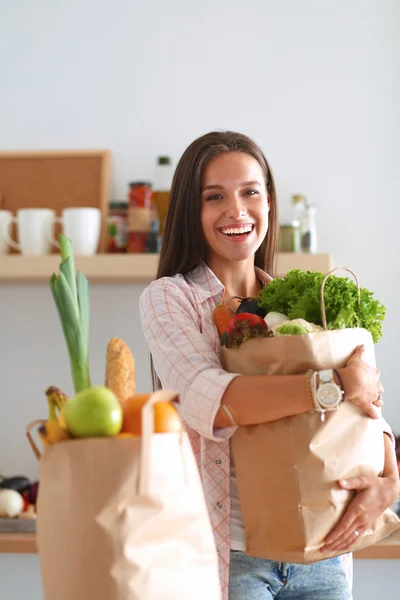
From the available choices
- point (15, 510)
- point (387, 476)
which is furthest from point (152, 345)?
point (15, 510)

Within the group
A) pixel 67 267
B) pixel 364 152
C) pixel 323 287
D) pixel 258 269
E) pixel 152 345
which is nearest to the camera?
pixel 67 267

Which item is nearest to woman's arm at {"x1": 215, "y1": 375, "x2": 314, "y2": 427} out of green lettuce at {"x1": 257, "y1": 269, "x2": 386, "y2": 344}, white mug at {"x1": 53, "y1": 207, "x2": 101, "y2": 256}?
green lettuce at {"x1": 257, "y1": 269, "x2": 386, "y2": 344}

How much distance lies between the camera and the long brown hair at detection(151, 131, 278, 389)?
1.46 meters

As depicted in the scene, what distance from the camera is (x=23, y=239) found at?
8.48 ft

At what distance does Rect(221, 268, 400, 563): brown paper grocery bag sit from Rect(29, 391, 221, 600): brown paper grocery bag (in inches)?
12.9

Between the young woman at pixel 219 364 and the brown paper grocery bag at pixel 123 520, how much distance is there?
319 mm

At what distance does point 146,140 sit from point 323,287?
172 cm

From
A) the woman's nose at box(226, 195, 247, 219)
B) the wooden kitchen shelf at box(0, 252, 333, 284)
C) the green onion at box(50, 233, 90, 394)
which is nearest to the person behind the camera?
the green onion at box(50, 233, 90, 394)

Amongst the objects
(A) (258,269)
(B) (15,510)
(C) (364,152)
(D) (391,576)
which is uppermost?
(C) (364,152)

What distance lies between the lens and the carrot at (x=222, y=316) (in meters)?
1.33

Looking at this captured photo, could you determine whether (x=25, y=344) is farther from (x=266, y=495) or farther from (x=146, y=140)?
(x=266, y=495)

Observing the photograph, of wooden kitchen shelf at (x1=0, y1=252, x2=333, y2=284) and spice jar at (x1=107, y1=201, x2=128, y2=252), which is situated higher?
spice jar at (x1=107, y1=201, x2=128, y2=252)

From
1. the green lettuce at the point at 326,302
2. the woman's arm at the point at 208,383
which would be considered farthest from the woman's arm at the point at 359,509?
the green lettuce at the point at 326,302

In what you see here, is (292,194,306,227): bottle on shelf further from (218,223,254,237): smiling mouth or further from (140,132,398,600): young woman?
(218,223,254,237): smiling mouth
